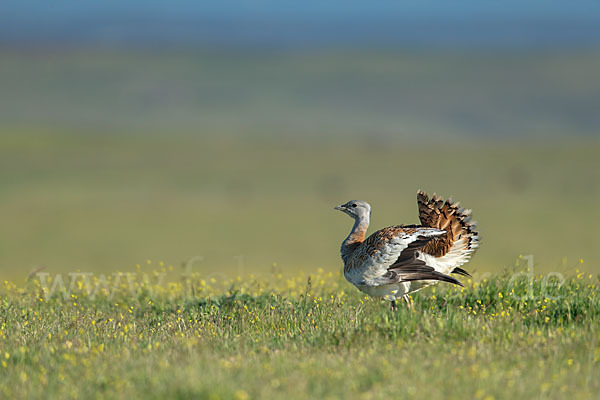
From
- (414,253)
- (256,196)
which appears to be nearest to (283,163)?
(256,196)

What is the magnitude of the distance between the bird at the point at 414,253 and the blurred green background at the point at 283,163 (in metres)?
1.95

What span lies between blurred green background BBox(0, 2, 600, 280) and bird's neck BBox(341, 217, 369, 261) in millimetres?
2815

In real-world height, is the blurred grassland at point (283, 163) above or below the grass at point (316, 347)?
above

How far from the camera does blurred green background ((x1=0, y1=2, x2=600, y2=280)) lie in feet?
127

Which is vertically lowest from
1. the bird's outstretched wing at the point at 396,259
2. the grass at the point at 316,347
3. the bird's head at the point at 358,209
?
the grass at the point at 316,347

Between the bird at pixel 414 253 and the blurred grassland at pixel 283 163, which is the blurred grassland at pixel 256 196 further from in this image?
Result: the bird at pixel 414 253

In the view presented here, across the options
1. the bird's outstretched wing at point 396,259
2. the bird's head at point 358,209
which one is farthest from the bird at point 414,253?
the bird's head at point 358,209

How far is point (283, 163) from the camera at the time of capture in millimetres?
79688

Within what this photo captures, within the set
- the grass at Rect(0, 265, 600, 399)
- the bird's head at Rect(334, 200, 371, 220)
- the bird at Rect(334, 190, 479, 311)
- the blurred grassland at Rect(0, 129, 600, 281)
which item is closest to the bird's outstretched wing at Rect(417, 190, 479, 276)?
the bird at Rect(334, 190, 479, 311)

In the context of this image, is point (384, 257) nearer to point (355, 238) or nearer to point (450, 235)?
point (450, 235)

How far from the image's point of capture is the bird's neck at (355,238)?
33.7ft

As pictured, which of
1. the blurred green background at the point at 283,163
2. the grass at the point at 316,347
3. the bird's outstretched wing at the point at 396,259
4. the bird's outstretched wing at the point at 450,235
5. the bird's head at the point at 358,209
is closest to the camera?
the grass at the point at 316,347

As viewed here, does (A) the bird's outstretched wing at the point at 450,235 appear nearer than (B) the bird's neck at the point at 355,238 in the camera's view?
Yes

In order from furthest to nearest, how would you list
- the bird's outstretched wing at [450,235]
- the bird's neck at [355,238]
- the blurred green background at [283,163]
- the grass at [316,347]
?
the blurred green background at [283,163]
the bird's neck at [355,238]
the bird's outstretched wing at [450,235]
the grass at [316,347]
